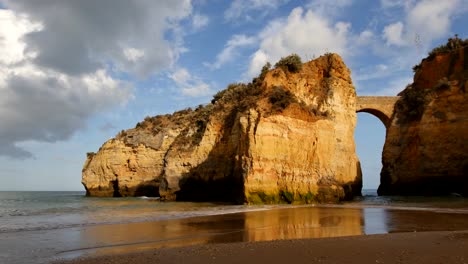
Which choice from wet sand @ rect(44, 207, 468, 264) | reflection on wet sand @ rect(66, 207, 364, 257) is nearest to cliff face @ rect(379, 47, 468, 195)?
wet sand @ rect(44, 207, 468, 264)

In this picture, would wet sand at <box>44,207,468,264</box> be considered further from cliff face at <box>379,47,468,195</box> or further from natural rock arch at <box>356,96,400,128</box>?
natural rock arch at <box>356,96,400,128</box>

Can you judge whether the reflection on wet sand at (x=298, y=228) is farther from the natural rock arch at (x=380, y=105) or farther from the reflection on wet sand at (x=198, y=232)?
the natural rock arch at (x=380, y=105)

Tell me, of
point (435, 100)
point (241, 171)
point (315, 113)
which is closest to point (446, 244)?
point (241, 171)

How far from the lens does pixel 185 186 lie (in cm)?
2969

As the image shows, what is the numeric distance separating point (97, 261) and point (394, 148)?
3010 cm

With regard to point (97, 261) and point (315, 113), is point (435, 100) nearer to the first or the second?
point (315, 113)

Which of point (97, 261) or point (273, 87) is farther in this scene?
point (273, 87)

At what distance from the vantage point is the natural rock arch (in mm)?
35719

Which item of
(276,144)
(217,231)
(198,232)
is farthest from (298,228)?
(276,144)

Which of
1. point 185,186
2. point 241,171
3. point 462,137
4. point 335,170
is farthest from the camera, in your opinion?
point 185,186

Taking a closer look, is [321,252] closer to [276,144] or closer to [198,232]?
[198,232]

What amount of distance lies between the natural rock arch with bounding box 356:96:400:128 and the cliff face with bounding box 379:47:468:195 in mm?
1192

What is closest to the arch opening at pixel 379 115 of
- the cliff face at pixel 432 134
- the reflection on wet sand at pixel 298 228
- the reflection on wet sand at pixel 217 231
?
the cliff face at pixel 432 134

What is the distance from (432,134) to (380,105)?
736cm
